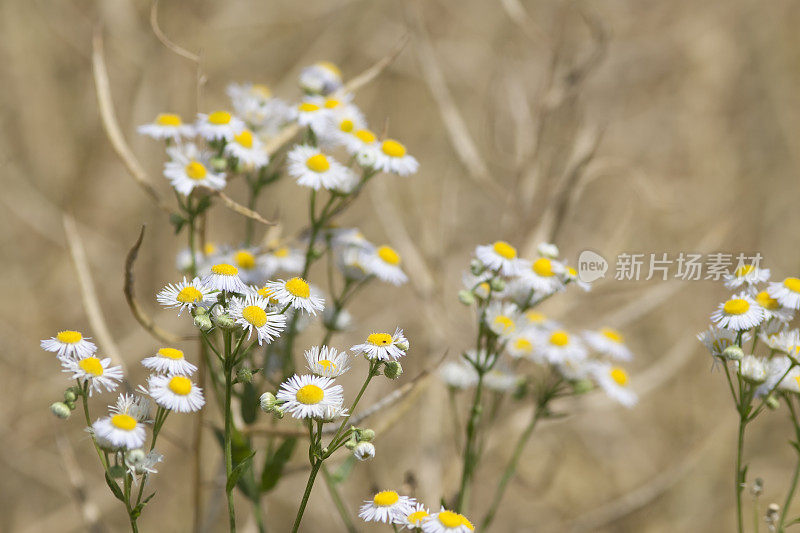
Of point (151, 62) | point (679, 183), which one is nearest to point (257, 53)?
point (151, 62)

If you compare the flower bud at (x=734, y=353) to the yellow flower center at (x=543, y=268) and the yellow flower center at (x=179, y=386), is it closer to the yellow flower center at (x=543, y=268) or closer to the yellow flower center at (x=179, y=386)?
the yellow flower center at (x=543, y=268)

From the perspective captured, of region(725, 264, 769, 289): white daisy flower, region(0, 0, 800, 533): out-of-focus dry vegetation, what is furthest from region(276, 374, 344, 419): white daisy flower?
region(0, 0, 800, 533): out-of-focus dry vegetation

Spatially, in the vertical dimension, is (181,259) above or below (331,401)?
above

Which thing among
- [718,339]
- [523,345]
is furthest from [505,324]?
[718,339]

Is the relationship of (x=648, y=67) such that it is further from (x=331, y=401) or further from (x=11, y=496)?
(x=11, y=496)

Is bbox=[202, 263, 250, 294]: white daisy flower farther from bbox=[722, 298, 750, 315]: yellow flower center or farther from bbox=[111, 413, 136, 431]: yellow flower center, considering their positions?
bbox=[722, 298, 750, 315]: yellow flower center

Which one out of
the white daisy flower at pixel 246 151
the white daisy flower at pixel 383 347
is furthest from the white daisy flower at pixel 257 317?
the white daisy flower at pixel 246 151

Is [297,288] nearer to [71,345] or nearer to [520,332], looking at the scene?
[71,345]
